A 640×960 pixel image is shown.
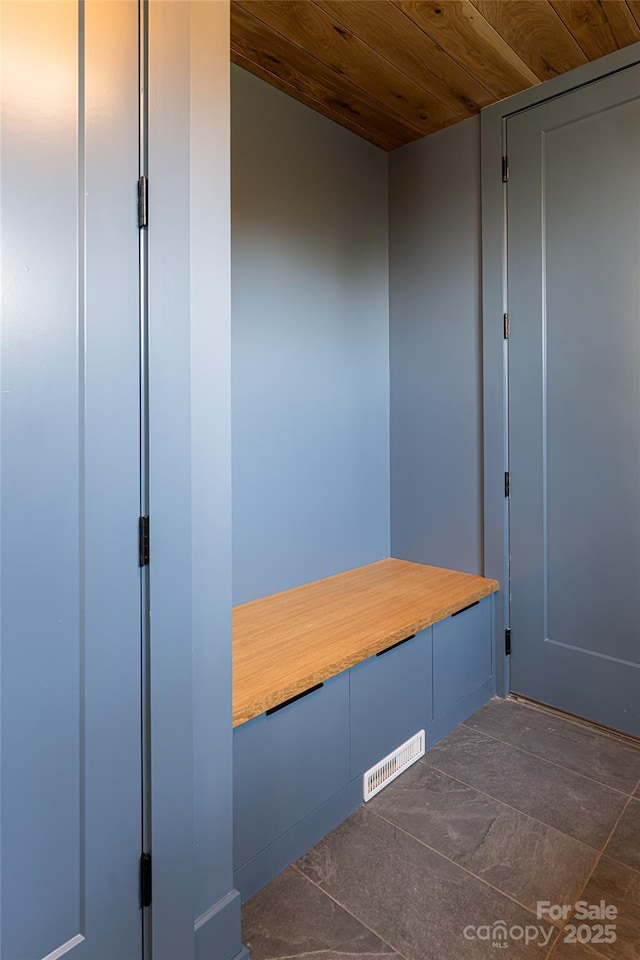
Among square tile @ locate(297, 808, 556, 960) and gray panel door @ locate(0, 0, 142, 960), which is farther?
square tile @ locate(297, 808, 556, 960)

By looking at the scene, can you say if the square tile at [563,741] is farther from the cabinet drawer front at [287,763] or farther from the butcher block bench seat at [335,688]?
the cabinet drawer front at [287,763]

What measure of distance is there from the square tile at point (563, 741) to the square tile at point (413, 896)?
0.71 m

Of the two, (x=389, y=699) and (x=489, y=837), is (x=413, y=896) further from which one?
(x=389, y=699)

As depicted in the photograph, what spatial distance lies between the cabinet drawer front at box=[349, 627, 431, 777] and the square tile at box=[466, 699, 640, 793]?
373mm

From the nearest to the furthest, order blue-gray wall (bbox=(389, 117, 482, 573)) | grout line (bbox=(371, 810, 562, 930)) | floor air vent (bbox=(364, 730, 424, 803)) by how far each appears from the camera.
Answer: grout line (bbox=(371, 810, 562, 930))
floor air vent (bbox=(364, 730, 424, 803))
blue-gray wall (bbox=(389, 117, 482, 573))

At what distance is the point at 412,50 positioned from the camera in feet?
6.64

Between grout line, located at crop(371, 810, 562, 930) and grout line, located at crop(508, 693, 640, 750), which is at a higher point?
grout line, located at crop(508, 693, 640, 750)

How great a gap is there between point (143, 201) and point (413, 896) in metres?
1.78

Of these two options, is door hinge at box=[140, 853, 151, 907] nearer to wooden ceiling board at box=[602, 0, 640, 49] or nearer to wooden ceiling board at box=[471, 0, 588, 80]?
wooden ceiling board at box=[471, 0, 588, 80]

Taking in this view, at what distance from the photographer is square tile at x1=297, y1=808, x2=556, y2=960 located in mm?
1329

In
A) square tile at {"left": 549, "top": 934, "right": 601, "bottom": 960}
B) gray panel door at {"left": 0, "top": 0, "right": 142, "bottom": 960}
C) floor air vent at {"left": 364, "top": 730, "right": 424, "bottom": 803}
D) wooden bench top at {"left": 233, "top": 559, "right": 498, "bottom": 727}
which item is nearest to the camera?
gray panel door at {"left": 0, "top": 0, "right": 142, "bottom": 960}

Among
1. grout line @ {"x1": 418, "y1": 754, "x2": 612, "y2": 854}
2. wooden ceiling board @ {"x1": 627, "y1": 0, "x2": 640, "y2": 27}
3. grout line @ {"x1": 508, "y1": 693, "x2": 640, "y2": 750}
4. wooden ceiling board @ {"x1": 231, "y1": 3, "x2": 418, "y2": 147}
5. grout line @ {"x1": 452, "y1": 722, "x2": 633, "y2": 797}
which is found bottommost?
grout line @ {"x1": 418, "y1": 754, "x2": 612, "y2": 854}

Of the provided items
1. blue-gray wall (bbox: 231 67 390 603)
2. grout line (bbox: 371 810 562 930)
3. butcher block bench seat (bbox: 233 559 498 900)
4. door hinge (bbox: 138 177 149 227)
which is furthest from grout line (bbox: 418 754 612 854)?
door hinge (bbox: 138 177 149 227)

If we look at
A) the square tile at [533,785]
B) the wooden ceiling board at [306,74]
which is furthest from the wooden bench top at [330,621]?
the wooden ceiling board at [306,74]
